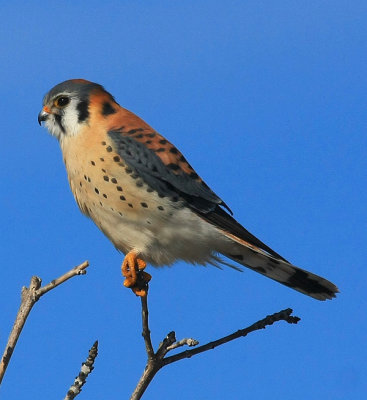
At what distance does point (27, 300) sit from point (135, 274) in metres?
1.49

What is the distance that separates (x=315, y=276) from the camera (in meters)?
4.47

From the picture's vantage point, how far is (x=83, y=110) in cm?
464

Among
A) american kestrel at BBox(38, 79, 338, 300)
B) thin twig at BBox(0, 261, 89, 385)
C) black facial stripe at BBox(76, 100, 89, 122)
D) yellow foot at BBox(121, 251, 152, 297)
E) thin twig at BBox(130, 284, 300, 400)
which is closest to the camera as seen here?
thin twig at BBox(0, 261, 89, 385)

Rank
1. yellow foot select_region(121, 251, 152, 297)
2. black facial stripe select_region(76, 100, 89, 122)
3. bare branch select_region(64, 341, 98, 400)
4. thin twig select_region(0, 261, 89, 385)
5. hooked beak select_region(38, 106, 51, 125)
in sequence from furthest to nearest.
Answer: hooked beak select_region(38, 106, 51, 125) → black facial stripe select_region(76, 100, 89, 122) → yellow foot select_region(121, 251, 152, 297) → bare branch select_region(64, 341, 98, 400) → thin twig select_region(0, 261, 89, 385)

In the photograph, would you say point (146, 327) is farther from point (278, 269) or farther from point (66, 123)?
point (66, 123)

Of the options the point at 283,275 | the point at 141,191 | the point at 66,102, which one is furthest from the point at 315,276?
the point at 66,102

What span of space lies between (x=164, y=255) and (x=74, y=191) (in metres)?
0.67

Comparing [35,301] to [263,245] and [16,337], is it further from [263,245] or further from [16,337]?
[263,245]

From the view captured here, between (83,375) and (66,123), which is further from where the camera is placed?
(66,123)

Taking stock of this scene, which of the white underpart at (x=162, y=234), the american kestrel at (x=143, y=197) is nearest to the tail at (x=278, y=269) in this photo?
the american kestrel at (x=143, y=197)

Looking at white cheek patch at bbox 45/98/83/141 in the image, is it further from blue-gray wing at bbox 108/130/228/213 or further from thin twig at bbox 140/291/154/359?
thin twig at bbox 140/291/154/359

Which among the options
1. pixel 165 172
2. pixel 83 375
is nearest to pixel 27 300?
pixel 83 375

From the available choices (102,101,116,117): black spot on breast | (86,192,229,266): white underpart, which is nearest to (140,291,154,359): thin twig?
(86,192,229,266): white underpart

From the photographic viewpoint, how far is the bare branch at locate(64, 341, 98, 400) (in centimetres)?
261
